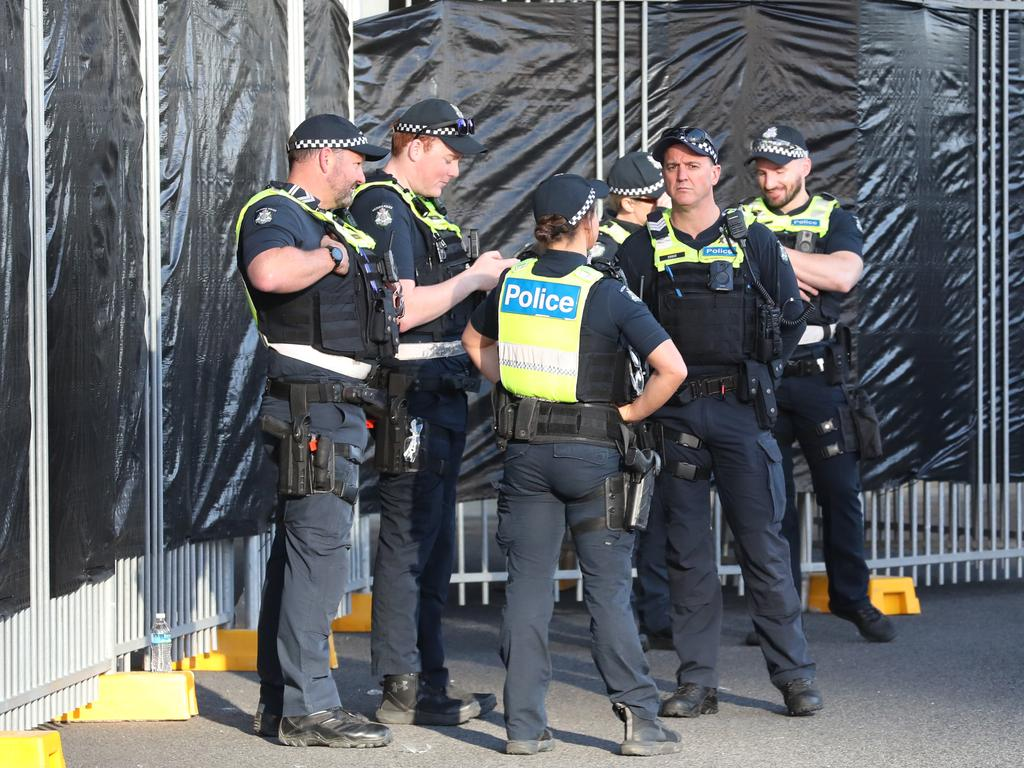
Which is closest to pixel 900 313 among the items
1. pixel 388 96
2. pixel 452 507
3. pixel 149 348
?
pixel 388 96

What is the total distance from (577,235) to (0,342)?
191cm

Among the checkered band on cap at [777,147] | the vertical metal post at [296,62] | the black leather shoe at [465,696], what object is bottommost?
the black leather shoe at [465,696]

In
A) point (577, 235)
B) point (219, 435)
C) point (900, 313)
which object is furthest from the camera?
point (900, 313)

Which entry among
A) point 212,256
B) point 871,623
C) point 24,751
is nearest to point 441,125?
point 212,256

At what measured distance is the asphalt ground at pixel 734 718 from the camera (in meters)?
5.55

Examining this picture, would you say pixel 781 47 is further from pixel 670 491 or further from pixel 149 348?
pixel 149 348

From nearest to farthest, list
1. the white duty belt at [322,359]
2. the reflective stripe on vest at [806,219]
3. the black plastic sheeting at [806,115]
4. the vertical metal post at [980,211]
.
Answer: the white duty belt at [322,359] → the reflective stripe on vest at [806,219] → the black plastic sheeting at [806,115] → the vertical metal post at [980,211]

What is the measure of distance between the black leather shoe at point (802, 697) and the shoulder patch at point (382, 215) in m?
2.30

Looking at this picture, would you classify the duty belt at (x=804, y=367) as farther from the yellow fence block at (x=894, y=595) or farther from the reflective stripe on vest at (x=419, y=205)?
the reflective stripe on vest at (x=419, y=205)

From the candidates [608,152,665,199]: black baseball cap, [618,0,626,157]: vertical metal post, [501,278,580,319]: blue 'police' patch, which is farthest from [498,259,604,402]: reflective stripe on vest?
[618,0,626,157]: vertical metal post

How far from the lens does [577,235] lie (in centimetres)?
553

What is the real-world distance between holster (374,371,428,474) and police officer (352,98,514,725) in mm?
16

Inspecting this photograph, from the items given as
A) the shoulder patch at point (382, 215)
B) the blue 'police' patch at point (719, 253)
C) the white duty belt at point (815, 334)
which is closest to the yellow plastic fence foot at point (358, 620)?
the white duty belt at point (815, 334)

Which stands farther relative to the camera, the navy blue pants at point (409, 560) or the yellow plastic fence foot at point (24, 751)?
the navy blue pants at point (409, 560)
